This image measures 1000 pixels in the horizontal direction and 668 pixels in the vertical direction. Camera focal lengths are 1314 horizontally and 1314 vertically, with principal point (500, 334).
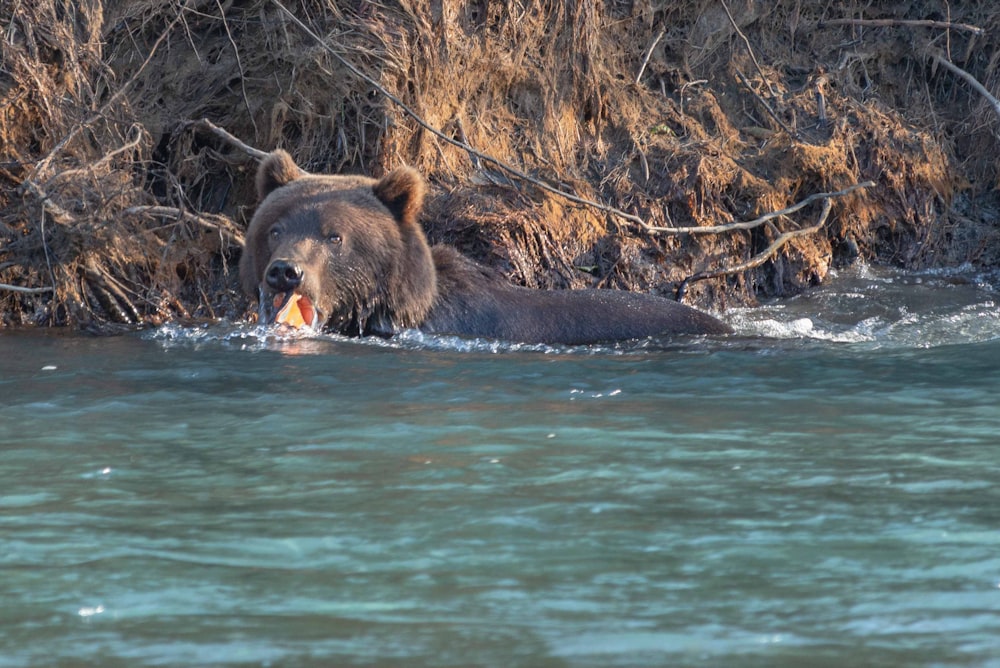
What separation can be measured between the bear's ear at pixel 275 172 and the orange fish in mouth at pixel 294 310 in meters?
0.82

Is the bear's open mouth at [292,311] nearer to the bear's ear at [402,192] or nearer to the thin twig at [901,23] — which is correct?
the bear's ear at [402,192]

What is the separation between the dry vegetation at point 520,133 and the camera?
27.0 feet

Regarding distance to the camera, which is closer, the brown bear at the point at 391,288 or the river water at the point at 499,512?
the river water at the point at 499,512

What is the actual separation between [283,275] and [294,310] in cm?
38

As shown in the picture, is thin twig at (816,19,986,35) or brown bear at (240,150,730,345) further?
thin twig at (816,19,986,35)

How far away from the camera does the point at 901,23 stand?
37.1 feet

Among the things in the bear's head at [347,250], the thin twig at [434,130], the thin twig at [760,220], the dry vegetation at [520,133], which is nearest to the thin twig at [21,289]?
the dry vegetation at [520,133]

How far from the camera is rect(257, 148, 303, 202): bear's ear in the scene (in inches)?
306

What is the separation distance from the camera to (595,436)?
482 centimetres

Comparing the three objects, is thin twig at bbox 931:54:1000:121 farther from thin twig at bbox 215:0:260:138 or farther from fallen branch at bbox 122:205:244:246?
fallen branch at bbox 122:205:244:246

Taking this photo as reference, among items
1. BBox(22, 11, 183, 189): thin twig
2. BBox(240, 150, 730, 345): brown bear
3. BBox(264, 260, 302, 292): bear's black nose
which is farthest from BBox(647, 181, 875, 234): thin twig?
BBox(22, 11, 183, 189): thin twig

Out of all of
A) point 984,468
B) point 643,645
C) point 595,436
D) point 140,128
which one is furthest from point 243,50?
point 643,645

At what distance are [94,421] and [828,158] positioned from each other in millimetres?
6833

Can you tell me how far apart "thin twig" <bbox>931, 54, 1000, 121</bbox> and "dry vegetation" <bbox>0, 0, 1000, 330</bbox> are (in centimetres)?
4
